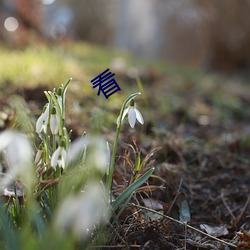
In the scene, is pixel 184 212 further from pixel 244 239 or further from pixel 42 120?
pixel 42 120

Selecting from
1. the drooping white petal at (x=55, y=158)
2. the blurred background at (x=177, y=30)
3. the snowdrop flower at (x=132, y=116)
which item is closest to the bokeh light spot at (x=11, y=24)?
the blurred background at (x=177, y=30)

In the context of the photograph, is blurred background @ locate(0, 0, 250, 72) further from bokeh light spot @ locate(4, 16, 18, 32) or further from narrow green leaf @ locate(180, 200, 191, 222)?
narrow green leaf @ locate(180, 200, 191, 222)

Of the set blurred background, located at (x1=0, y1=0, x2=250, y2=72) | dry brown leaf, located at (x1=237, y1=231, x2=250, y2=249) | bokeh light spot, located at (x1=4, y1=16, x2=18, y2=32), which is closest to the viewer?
dry brown leaf, located at (x1=237, y1=231, x2=250, y2=249)

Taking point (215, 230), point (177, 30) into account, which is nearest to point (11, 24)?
point (177, 30)

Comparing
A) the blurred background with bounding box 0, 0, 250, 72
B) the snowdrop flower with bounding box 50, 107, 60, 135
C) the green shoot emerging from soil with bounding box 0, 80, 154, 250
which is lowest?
the blurred background with bounding box 0, 0, 250, 72

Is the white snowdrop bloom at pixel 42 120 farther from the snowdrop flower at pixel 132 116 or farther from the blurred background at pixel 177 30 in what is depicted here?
the blurred background at pixel 177 30

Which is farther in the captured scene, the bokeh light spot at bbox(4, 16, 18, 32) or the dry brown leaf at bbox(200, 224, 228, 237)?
the bokeh light spot at bbox(4, 16, 18, 32)

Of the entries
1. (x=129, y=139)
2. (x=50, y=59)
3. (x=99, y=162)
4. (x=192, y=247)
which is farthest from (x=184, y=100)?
(x=99, y=162)

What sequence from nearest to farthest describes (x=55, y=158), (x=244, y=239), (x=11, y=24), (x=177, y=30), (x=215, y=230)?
(x=55, y=158)
(x=244, y=239)
(x=215, y=230)
(x=11, y=24)
(x=177, y=30)

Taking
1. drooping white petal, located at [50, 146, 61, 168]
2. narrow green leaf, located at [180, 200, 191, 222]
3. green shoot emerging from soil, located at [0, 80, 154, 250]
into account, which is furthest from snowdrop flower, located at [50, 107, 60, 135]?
narrow green leaf, located at [180, 200, 191, 222]

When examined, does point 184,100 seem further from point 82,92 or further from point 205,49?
point 205,49

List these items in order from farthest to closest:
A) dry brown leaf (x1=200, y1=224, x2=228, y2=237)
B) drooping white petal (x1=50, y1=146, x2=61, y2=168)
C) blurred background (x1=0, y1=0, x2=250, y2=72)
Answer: blurred background (x1=0, y1=0, x2=250, y2=72) < dry brown leaf (x1=200, y1=224, x2=228, y2=237) < drooping white petal (x1=50, y1=146, x2=61, y2=168)
